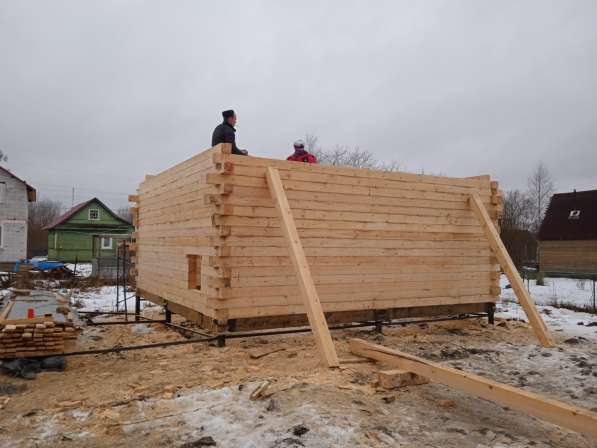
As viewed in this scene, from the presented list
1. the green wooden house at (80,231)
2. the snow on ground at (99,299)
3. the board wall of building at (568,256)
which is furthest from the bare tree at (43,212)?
the board wall of building at (568,256)

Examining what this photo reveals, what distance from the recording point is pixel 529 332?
9398mm

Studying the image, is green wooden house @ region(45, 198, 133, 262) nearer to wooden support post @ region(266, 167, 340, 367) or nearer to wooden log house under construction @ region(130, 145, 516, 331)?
wooden log house under construction @ region(130, 145, 516, 331)

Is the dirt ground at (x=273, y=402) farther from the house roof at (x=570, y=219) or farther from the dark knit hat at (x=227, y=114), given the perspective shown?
the house roof at (x=570, y=219)

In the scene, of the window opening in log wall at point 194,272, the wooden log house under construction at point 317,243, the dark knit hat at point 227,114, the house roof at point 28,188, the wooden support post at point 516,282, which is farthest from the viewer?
the house roof at point 28,188

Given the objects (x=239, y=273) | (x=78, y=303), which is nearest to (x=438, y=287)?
(x=239, y=273)

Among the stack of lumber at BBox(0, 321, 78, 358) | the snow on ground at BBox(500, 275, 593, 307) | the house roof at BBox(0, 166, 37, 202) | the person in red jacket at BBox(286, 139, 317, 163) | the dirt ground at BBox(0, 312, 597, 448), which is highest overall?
the house roof at BBox(0, 166, 37, 202)

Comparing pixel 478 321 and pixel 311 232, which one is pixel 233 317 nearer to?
pixel 311 232

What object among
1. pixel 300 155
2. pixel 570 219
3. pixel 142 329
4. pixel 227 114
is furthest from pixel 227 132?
pixel 570 219

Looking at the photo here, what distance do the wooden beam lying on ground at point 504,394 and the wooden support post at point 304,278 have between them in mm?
636

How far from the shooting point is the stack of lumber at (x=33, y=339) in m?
6.10

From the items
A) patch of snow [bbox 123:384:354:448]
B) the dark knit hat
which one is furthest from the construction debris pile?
the dark knit hat

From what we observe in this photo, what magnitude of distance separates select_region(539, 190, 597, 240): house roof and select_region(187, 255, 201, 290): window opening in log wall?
95.6 feet

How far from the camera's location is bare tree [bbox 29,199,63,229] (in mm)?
58478

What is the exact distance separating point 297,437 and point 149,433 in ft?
4.34
